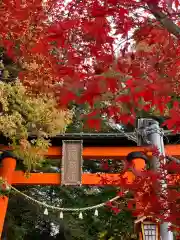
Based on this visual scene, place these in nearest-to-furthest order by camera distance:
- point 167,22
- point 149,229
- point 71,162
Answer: point 167,22
point 149,229
point 71,162

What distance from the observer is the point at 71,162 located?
8.95m

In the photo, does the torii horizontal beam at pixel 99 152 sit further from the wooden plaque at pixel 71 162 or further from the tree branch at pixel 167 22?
the tree branch at pixel 167 22

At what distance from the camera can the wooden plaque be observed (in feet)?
28.8

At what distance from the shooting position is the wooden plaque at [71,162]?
8.77 meters

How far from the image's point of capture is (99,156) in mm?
9234

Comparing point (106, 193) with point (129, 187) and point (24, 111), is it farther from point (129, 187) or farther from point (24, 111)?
point (129, 187)

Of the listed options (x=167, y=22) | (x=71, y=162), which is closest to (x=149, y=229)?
(x=71, y=162)

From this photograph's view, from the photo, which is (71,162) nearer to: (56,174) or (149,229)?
(56,174)

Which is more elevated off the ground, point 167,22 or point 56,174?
point 56,174

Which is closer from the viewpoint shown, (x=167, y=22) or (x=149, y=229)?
(x=167, y=22)

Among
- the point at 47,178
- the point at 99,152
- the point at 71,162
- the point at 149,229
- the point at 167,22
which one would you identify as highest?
the point at 99,152

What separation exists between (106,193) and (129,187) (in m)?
9.53

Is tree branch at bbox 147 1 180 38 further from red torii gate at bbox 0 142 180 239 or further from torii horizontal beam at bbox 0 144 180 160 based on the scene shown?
torii horizontal beam at bbox 0 144 180 160

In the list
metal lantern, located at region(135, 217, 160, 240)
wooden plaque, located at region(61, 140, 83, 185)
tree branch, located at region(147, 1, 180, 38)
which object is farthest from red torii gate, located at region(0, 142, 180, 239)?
tree branch, located at region(147, 1, 180, 38)
